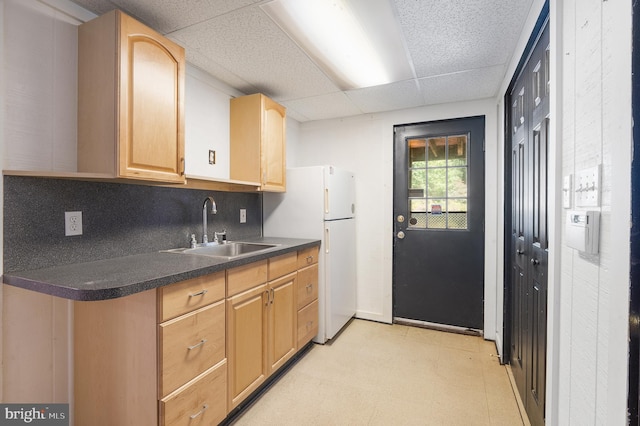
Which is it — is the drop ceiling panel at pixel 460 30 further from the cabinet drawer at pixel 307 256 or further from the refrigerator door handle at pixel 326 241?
the cabinet drawer at pixel 307 256

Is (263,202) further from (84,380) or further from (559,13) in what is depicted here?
(559,13)

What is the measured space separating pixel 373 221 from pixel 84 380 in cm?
253

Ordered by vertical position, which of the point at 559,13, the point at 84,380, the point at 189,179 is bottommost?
the point at 84,380

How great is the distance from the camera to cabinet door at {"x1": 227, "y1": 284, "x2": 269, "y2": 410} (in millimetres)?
1616

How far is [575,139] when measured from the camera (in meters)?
0.90

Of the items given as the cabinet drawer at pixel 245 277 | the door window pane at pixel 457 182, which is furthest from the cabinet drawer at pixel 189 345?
the door window pane at pixel 457 182

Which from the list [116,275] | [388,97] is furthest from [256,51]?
[116,275]

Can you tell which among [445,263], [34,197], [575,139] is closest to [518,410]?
[445,263]

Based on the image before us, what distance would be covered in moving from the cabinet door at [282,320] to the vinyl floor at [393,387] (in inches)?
6.8

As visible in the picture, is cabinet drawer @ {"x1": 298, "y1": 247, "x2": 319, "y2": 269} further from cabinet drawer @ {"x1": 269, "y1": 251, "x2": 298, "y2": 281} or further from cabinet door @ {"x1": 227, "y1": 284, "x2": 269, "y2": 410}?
cabinet door @ {"x1": 227, "y1": 284, "x2": 269, "y2": 410}

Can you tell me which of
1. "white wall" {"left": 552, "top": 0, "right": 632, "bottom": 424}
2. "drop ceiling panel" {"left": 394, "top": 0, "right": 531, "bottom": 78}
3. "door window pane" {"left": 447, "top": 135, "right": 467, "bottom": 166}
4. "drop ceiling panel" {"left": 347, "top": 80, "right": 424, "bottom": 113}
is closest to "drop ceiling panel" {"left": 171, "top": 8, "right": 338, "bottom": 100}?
"drop ceiling panel" {"left": 347, "top": 80, "right": 424, "bottom": 113}

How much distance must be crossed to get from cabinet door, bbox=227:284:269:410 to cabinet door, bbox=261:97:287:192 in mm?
948

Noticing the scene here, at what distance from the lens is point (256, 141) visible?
2395 millimetres

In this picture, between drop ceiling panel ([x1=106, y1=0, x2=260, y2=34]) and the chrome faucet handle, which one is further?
the chrome faucet handle
